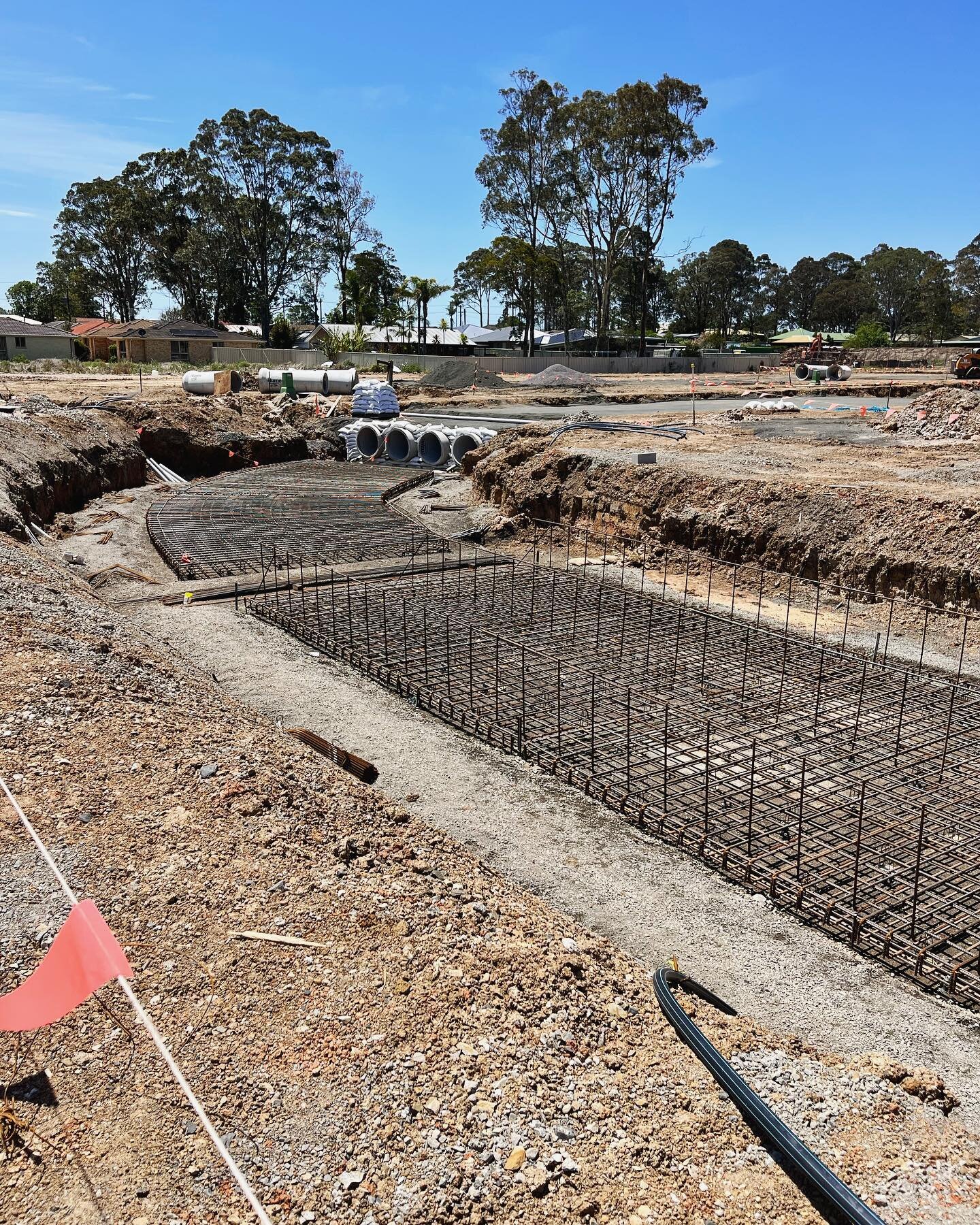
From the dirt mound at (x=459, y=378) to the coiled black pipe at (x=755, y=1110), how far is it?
3793cm

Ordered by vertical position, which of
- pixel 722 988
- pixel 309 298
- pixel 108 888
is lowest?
pixel 722 988

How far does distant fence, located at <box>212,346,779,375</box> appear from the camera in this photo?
5056 centimetres

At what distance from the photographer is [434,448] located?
2634 centimetres

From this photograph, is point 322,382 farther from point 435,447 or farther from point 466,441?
point 466,441

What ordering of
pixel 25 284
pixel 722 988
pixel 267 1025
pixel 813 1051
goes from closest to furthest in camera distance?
1. pixel 267 1025
2. pixel 813 1051
3. pixel 722 988
4. pixel 25 284

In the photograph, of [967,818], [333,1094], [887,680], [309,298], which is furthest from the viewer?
[309,298]

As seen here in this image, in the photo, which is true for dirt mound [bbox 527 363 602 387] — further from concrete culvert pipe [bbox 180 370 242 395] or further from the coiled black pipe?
the coiled black pipe

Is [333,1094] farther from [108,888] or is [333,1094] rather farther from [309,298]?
[309,298]

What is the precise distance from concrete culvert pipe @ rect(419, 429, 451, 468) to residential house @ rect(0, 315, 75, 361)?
33.1m

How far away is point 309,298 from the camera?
68562mm

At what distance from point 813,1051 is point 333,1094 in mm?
2597

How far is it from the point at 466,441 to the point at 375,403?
8149 mm

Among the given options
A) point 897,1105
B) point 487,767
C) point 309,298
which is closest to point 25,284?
point 309,298

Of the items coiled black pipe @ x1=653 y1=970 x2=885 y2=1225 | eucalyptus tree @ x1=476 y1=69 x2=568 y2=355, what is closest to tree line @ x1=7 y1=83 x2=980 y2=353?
eucalyptus tree @ x1=476 y1=69 x2=568 y2=355
